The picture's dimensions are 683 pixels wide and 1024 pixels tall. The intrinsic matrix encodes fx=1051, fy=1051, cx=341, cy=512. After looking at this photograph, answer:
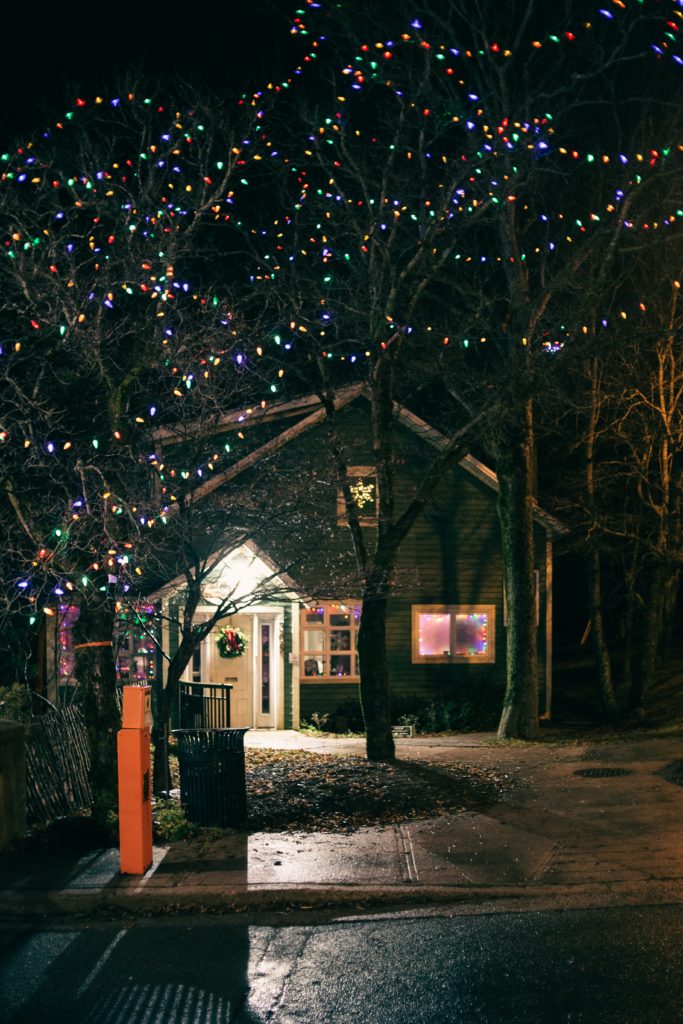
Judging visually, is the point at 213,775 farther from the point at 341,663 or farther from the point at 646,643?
the point at 646,643

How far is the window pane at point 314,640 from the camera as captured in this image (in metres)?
23.0

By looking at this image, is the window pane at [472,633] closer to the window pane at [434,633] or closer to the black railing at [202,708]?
the window pane at [434,633]

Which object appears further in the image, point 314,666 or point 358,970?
point 314,666

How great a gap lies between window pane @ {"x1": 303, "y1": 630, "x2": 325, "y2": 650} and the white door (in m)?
1.40

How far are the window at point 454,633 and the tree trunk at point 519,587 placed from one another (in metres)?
3.24

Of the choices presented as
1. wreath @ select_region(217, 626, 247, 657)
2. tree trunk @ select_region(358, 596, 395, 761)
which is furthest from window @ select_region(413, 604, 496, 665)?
tree trunk @ select_region(358, 596, 395, 761)

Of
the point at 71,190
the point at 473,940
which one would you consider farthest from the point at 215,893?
the point at 71,190

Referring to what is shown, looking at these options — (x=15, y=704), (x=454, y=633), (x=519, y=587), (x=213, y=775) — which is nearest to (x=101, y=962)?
(x=213, y=775)

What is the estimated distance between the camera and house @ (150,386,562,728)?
70.5 ft

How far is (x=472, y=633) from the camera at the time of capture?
77.4ft

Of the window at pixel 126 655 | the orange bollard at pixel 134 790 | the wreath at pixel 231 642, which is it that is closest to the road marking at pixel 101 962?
the orange bollard at pixel 134 790

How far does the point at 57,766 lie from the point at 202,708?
3.27 m

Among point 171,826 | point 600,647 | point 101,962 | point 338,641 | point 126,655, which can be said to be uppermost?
point 338,641

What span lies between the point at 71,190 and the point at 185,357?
101 inches
